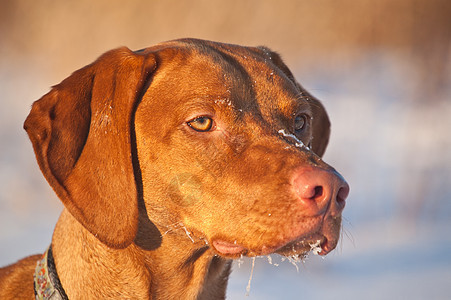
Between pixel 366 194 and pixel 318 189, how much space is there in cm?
668

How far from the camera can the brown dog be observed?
2.81m

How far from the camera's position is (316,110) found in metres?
4.13

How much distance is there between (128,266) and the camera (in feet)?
10.1

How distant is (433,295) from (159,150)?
3824mm

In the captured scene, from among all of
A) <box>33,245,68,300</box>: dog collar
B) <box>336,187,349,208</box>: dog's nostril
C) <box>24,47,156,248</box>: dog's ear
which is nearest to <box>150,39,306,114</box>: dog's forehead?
<box>24,47,156,248</box>: dog's ear

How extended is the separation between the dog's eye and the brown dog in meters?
0.18

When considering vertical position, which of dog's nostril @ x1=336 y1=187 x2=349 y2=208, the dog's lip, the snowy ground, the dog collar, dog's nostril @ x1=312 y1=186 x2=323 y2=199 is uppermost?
the snowy ground

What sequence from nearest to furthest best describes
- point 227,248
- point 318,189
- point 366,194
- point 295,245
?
1. point 318,189
2. point 295,245
3. point 227,248
4. point 366,194

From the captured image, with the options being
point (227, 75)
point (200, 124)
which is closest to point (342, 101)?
point (227, 75)

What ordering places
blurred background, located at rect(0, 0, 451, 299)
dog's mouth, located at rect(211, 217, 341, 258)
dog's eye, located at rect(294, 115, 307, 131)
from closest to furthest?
dog's mouth, located at rect(211, 217, 341, 258)
dog's eye, located at rect(294, 115, 307, 131)
blurred background, located at rect(0, 0, 451, 299)

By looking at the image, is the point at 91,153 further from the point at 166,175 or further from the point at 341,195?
the point at 341,195

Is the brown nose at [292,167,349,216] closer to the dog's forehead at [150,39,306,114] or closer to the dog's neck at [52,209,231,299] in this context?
the dog's forehead at [150,39,306,114]

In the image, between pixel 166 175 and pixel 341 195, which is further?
pixel 166 175

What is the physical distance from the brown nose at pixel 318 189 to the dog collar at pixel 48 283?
4.16 ft
